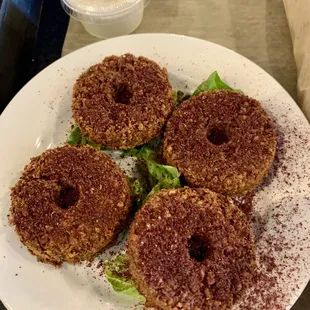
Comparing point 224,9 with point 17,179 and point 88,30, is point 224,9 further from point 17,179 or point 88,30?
point 17,179

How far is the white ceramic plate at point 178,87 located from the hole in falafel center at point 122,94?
22 centimetres

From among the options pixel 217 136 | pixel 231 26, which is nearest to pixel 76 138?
pixel 217 136

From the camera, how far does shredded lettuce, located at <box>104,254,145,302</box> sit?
5.24 ft

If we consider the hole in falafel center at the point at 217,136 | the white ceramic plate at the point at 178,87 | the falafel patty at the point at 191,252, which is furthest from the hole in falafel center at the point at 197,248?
the hole in falafel center at the point at 217,136

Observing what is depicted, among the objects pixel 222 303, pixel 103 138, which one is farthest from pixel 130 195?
pixel 222 303

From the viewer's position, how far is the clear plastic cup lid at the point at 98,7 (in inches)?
84.3

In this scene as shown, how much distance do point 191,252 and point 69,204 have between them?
464mm

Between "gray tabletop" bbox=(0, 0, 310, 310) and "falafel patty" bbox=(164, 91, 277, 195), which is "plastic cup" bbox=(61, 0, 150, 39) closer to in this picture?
"gray tabletop" bbox=(0, 0, 310, 310)

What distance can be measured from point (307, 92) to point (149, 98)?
64 centimetres

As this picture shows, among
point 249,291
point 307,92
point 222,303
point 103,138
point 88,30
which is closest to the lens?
point 222,303

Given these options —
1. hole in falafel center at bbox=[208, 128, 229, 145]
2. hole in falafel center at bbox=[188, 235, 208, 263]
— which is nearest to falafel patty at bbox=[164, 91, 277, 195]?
hole in falafel center at bbox=[208, 128, 229, 145]

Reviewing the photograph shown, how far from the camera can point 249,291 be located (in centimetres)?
155

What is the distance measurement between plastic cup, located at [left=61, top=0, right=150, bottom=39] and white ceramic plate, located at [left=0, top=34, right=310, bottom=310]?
17 centimetres

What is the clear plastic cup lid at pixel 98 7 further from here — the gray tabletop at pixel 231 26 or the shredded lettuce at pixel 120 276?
the shredded lettuce at pixel 120 276
